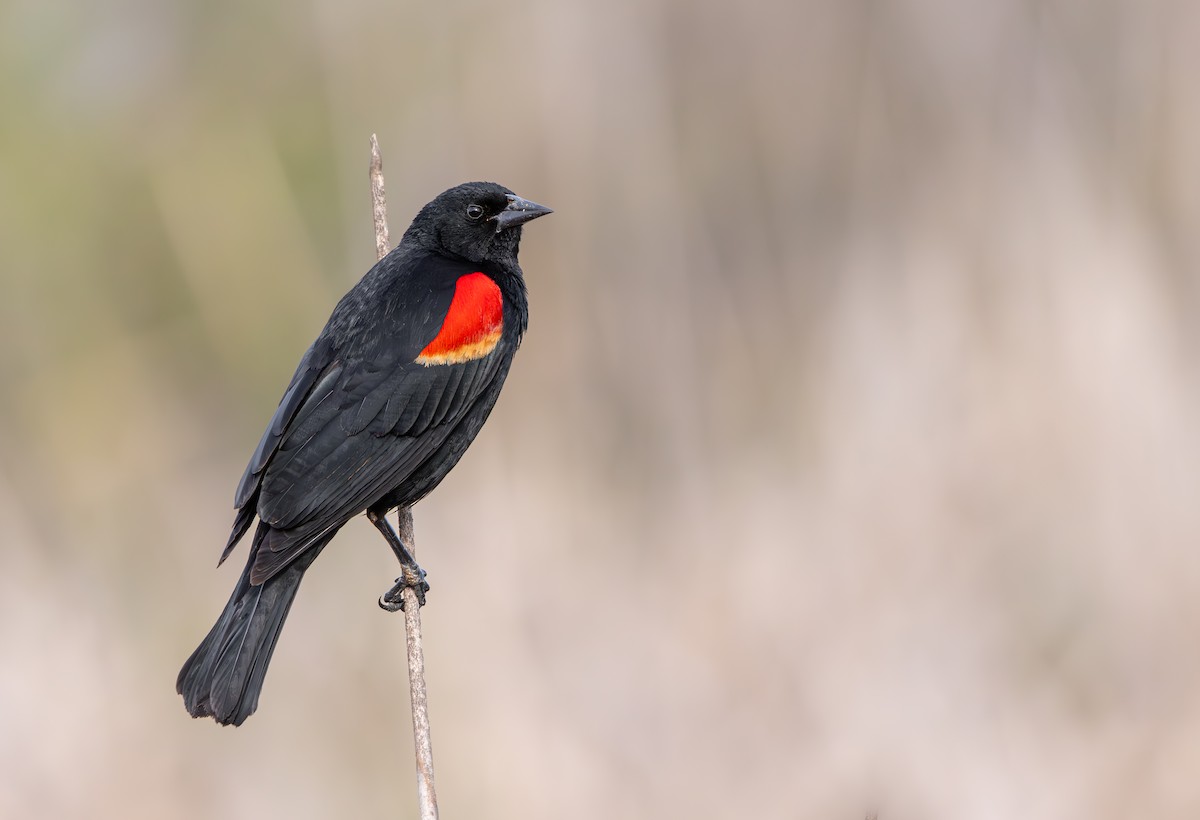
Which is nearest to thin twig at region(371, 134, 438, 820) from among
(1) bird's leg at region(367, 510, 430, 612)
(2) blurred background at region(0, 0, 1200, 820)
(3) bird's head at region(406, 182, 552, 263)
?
(1) bird's leg at region(367, 510, 430, 612)

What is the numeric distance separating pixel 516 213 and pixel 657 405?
146cm

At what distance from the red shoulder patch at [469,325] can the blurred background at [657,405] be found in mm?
1272

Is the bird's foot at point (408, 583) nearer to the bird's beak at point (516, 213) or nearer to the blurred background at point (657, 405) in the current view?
the bird's beak at point (516, 213)

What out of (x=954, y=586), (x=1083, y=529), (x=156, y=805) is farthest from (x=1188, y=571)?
(x=156, y=805)

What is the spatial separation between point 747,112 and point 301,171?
5.60ft

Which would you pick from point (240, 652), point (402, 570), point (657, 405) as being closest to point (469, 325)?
point (402, 570)

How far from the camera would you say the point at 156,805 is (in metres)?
3.85

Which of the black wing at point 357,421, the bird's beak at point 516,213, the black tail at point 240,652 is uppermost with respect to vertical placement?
the bird's beak at point 516,213

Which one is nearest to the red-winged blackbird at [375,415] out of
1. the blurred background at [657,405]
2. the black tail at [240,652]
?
the black tail at [240,652]

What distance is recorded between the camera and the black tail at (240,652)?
2.67m

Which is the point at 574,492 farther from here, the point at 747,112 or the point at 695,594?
the point at 747,112

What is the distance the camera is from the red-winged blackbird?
8.84ft

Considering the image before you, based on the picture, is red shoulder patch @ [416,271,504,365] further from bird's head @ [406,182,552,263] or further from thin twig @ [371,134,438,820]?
thin twig @ [371,134,438,820]

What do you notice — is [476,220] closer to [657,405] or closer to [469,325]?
[469,325]
